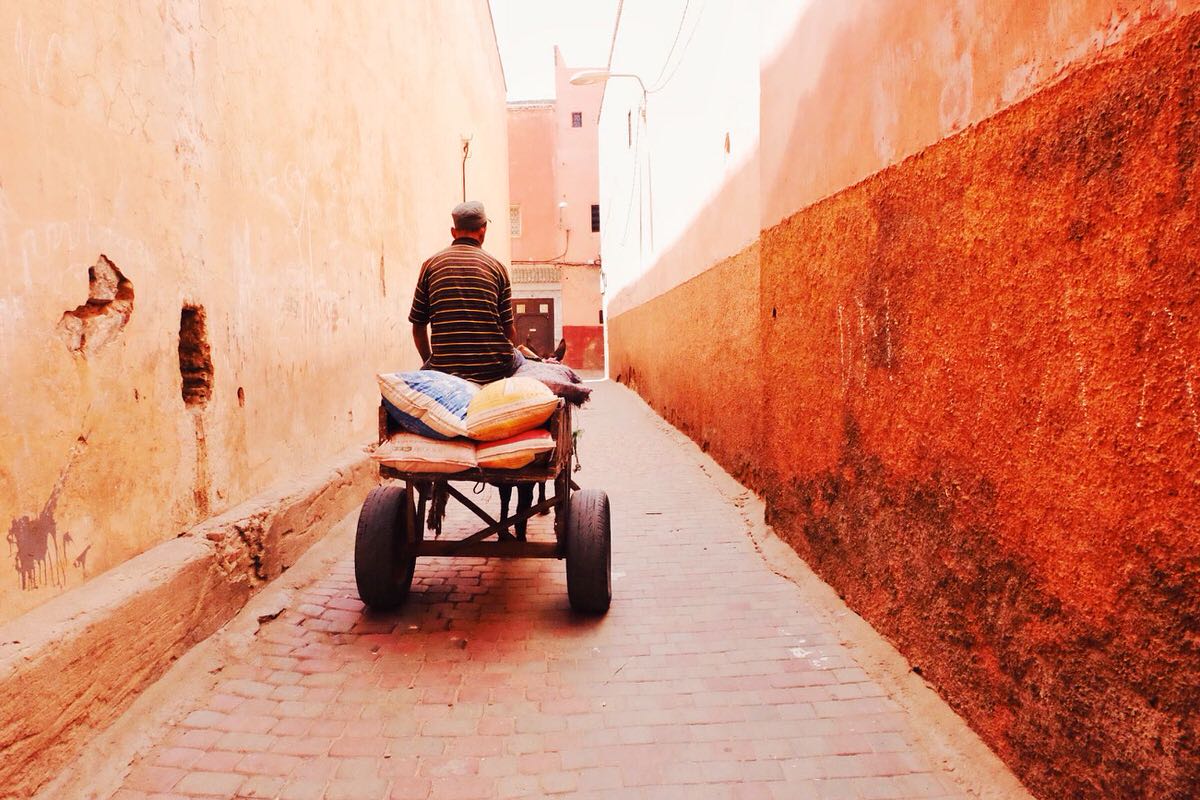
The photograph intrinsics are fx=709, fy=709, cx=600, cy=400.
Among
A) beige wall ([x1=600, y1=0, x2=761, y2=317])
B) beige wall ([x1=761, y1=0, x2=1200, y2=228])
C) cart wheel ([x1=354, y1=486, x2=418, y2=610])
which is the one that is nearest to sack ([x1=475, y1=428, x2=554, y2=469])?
cart wheel ([x1=354, y1=486, x2=418, y2=610])

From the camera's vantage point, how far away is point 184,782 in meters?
2.13

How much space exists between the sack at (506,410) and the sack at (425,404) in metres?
0.06

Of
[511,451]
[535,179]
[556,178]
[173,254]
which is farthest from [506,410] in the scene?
[535,179]

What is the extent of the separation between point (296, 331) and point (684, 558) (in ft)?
9.30

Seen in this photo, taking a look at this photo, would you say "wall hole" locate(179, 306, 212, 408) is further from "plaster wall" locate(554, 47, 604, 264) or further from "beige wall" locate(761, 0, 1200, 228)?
"plaster wall" locate(554, 47, 604, 264)

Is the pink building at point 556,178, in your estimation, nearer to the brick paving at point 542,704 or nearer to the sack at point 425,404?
the brick paving at point 542,704

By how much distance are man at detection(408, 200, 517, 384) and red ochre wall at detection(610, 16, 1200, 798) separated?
174cm

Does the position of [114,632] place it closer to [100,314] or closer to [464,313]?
[100,314]

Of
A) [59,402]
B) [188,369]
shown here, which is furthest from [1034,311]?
[188,369]

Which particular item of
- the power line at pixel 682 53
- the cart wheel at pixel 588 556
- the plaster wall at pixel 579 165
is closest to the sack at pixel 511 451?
the cart wheel at pixel 588 556

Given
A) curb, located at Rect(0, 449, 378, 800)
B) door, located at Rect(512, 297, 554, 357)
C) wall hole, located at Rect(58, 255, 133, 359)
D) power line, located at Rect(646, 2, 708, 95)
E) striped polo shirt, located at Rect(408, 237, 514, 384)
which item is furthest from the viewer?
door, located at Rect(512, 297, 554, 357)

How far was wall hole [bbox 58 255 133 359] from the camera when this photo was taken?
95.7 inches

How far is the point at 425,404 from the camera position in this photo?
116 inches

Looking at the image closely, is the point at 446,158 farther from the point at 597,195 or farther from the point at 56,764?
the point at 597,195
